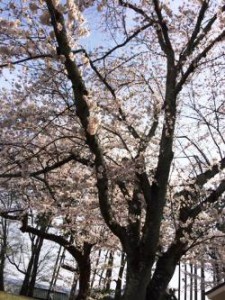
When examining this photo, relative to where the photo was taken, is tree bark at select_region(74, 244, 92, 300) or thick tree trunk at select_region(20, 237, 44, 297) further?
thick tree trunk at select_region(20, 237, 44, 297)

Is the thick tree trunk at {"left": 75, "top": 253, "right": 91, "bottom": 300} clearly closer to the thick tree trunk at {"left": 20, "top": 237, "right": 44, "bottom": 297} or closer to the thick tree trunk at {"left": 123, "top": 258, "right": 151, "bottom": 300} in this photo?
the thick tree trunk at {"left": 123, "top": 258, "right": 151, "bottom": 300}

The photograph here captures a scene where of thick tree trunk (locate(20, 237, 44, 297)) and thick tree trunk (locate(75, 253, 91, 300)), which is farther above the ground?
thick tree trunk (locate(20, 237, 44, 297))

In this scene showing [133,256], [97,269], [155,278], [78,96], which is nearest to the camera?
[78,96]

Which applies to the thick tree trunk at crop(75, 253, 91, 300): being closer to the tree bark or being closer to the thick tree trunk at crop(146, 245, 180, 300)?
the tree bark

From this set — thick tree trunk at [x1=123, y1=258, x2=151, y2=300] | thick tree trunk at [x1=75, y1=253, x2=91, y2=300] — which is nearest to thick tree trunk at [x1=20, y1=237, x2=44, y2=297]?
thick tree trunk at [x1=75, y1=253, x2=91, y2=300]

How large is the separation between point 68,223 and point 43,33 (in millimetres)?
8898

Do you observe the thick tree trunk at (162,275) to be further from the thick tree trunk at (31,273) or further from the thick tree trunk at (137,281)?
the thick tree trunk at (31,273)

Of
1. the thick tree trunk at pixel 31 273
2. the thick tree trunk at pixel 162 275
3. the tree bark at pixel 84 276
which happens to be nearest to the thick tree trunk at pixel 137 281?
the thick tree trunk at pixel 162 275

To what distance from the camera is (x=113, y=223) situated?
20.2 feet

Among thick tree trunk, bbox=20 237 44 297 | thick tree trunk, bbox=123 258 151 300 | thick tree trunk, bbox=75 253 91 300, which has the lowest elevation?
thick tree trunk, bbox=123 258 151 300

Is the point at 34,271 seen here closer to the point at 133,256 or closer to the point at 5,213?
the point at 5,213

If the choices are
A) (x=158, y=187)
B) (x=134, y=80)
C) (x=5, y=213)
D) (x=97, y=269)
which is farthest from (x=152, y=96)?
(x=97, y=269)

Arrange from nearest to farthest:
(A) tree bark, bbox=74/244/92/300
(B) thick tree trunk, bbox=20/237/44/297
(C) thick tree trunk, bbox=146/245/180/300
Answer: (C) thick tree trunk, bbox=146/245/180/300 → (A) tree bark, bbox=74/244/92/300 → (B) thick tree trunk, bbox=20/237/44/297

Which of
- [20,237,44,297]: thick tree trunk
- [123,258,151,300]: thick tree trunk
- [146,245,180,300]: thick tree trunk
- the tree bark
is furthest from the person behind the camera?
[20,237,44,297]: thick tree trunk
